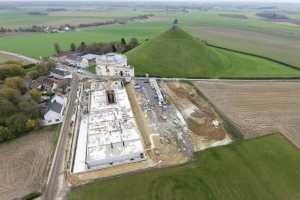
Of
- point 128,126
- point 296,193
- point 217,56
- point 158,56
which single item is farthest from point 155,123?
point 217,56

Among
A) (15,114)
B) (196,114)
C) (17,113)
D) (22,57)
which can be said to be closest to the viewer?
(15,114)

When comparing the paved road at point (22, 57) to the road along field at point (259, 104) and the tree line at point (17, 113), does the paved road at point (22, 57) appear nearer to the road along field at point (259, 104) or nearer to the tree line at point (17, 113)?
the tree line at point (17, 113)

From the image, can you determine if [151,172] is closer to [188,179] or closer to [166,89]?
[188,179]

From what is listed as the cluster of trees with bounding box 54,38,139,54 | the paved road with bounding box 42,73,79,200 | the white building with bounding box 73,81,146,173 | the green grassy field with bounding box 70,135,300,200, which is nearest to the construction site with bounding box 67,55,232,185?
the white building with bounding box 73,81,146,173

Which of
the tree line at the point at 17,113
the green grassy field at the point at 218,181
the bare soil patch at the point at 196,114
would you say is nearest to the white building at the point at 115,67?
the bare soil patch at the point at 196,114

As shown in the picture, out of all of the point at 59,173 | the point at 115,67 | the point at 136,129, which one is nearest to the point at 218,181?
the point at 136,129

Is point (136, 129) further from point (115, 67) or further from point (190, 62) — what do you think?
point (190, 62)

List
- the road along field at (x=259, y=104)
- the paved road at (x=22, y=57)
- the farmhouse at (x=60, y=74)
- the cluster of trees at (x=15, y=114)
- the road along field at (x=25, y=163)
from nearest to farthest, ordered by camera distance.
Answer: the road along field at (x=25, y=163)
the cluster of trees at (x=15, y=114)
the road along field at (x=259, y=104)
the farmhouse at (x=60, y=74)
the paved road at (x=22, y=57)
